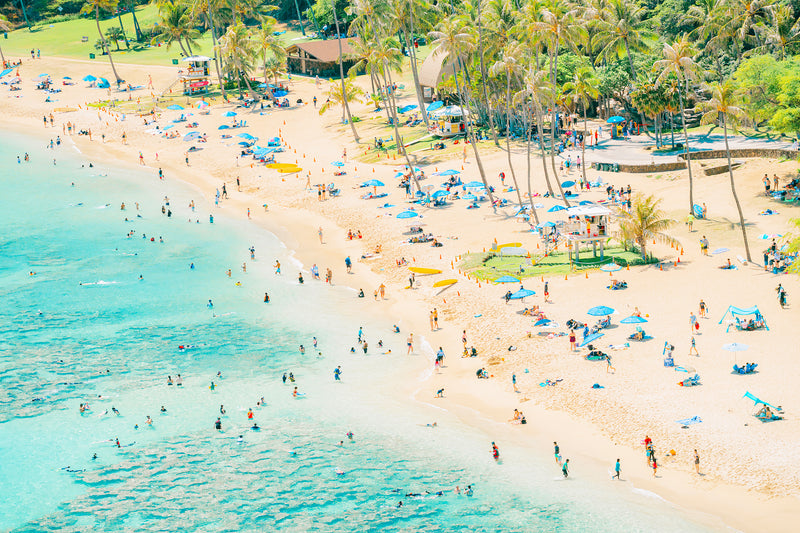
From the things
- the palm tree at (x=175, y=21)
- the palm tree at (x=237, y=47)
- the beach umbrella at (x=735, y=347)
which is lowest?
the beach umbrella at (x=735, y=347)

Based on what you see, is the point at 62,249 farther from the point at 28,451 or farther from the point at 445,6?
the point at 445,6

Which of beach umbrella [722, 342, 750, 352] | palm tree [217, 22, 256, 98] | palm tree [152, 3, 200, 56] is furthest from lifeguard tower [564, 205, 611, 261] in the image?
palm tree [152, 3, 200, 56]

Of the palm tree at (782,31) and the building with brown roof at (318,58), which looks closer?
the palm tree at (782,31)

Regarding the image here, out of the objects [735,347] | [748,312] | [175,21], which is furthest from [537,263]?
[175,21]

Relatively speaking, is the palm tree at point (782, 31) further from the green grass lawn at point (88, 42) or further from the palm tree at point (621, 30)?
Answer: the green grass lawn at point (88, 42)

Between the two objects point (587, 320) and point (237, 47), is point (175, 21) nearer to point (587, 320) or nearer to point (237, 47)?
point (237, 47)

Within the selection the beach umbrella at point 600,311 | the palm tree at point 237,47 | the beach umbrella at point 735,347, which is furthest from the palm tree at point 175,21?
the beach umbrella at point 735,347

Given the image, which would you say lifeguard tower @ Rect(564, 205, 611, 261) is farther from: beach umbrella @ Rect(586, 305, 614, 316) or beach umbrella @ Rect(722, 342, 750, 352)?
beach umbrella @ Rect(722, 342, 750, 352)
